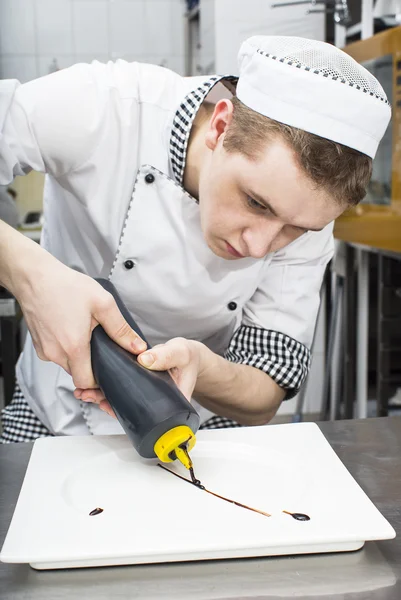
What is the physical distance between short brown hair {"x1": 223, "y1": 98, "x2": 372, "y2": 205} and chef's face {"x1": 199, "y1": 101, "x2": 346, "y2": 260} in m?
0.01

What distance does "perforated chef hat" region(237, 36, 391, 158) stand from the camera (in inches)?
37.2

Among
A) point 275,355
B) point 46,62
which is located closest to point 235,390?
point 275,355

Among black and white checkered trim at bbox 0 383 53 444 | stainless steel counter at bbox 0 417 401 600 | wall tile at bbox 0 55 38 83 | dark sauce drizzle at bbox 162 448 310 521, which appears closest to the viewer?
stainless steel counter at bbox 0 417 401 600

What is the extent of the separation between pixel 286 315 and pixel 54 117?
55 cm

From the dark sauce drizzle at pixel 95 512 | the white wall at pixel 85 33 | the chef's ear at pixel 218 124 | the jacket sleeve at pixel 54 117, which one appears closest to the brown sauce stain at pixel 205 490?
the dark sauce drizzle at pixel 95 512

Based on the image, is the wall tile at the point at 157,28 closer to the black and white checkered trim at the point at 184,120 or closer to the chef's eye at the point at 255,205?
the black and white checkered trim at the point at 184,120

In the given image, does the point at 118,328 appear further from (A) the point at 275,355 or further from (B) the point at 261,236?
(A) the point at 275,355

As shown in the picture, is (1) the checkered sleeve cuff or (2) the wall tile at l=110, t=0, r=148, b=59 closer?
(1) the checkered sleeve cuff

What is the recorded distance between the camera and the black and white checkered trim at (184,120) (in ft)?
3.87

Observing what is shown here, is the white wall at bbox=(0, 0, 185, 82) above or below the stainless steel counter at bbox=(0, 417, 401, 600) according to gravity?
above

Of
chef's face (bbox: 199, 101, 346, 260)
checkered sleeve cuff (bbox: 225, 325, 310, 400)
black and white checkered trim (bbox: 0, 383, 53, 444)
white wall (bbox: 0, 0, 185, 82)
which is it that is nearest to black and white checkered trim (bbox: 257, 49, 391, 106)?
chef's face (bbox: 199, 101, 346, 260)

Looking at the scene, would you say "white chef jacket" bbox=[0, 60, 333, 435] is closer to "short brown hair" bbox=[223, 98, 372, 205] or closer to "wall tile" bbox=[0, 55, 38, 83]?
"short brown hair" bbox=[223, 98, 372, 205]

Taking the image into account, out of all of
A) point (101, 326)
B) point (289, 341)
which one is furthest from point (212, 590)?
point (289, 341)

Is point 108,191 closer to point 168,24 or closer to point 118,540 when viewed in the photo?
point 118,540
